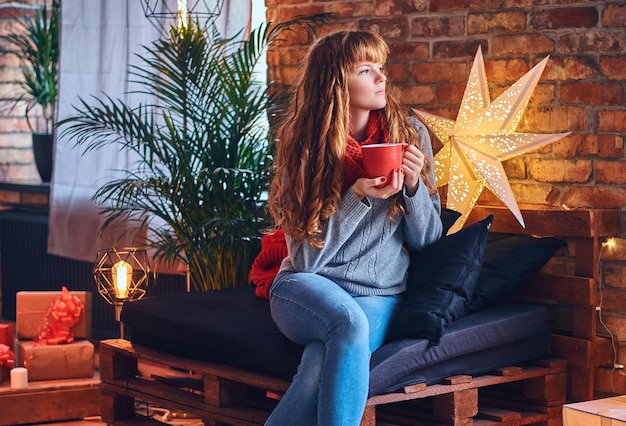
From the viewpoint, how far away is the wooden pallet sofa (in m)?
2.90

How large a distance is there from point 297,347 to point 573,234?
969 millimetres

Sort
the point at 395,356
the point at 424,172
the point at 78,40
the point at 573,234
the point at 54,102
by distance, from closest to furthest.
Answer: the point at 395,356 < the point at 424,172 < the point at 573,234 < the point at 78,40 < the point at 54,102

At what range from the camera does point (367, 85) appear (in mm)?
2955

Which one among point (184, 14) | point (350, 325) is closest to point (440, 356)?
point (350, 325)

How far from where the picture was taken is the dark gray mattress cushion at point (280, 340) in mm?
2828

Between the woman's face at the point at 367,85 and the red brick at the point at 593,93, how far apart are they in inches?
27.6

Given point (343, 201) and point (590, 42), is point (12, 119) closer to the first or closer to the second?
point (343, 201)

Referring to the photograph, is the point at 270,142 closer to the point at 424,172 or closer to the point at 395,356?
the point at 424,172

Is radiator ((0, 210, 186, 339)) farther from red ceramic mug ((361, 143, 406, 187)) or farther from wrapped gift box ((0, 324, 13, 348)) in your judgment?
red ceramic mug ((361, 143, 406, 187))

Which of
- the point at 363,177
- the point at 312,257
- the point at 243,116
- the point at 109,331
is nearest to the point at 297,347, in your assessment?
the point at 312,257

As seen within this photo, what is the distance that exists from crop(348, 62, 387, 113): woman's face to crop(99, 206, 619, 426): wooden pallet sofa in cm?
67

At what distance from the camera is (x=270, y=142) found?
3.90 meters

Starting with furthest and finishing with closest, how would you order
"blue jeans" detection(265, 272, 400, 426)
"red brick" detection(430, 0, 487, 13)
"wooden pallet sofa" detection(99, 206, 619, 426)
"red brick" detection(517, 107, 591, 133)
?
"red brick" detection(430, 0, 487, 13) < "red brick" detection(517, 107, 591, 133) < "wooden pallet sofa" detection(99, 206, 619, 426) < "blue jeans" detection(265, 272, 400, 426)

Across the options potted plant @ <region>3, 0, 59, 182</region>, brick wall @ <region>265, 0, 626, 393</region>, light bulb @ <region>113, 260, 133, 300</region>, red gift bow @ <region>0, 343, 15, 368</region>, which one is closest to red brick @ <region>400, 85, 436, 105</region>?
brick wall @ <region>265, 0, 626, 393</region>
